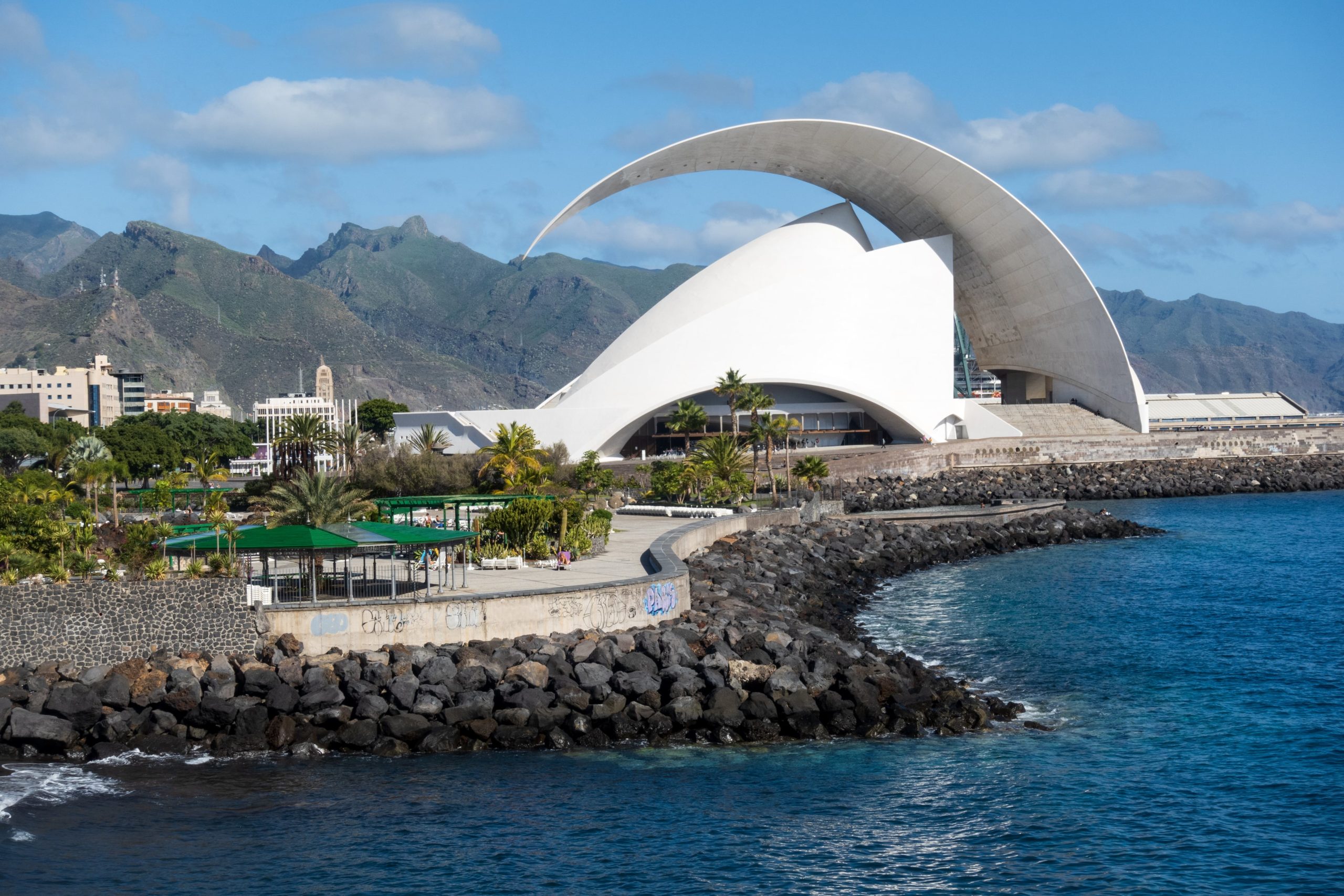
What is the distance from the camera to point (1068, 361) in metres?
57.7

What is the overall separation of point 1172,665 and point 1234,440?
4171cm

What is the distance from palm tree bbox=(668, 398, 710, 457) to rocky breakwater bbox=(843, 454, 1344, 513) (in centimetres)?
598

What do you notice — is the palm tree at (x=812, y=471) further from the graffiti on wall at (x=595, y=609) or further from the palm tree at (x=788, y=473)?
the graffiti on wall at (x=595, y=609)

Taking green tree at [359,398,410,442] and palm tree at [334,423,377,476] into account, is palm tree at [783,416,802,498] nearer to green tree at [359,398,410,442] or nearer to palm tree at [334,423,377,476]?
palm tree at [334,423,377,476]

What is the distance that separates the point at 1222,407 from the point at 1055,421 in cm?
2969

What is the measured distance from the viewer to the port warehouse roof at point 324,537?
17344mm

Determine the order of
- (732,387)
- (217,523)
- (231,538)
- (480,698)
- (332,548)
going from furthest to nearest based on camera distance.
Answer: (732,387) < (217,523) < (231,538) < (332,548) < (480,698)

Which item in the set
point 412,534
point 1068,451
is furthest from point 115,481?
point 1068,451

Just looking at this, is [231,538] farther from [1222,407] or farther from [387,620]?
[1222,407]

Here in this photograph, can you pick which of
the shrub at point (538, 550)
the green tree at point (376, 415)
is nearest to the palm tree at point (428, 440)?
the shrub at point (538, 550)

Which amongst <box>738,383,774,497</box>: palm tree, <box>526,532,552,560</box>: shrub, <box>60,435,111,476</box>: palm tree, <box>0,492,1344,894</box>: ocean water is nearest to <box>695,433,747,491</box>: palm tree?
<box>738,383,774,497</box>: palm tree

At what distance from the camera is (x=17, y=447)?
55.0 m

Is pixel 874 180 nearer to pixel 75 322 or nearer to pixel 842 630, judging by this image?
pixel 842 630

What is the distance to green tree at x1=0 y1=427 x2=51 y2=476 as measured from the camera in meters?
55.0
